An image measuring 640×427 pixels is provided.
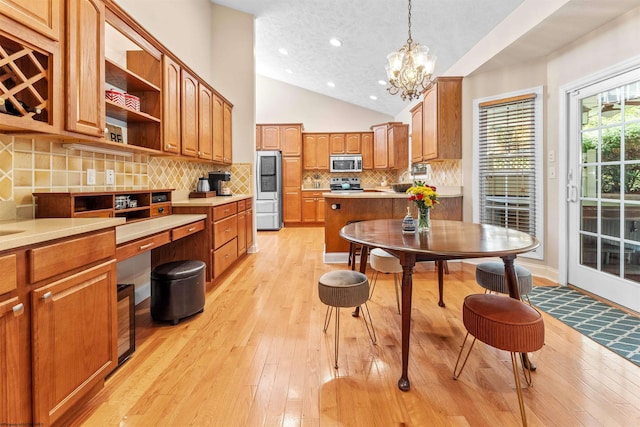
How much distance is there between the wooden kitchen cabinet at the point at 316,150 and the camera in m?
8.00

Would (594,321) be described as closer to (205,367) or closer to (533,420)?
(533,420)

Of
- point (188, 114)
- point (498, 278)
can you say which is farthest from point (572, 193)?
point (188, 114)

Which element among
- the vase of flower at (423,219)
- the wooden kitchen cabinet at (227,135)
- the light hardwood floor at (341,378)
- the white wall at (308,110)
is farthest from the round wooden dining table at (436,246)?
the white wall at (308,110)

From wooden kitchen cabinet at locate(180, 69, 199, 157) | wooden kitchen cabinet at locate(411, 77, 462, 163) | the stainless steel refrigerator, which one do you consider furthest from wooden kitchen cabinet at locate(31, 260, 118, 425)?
the stainless steel refrigerator

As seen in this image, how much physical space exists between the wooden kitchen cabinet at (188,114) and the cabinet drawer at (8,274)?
7.42 feet

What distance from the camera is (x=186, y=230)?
2.72 meters

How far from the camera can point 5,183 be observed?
5.50 feet

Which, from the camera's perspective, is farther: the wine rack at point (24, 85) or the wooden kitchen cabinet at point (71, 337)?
the wine rack at point (24, 85)

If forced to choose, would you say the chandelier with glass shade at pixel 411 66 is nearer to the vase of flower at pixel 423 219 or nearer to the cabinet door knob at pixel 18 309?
the vase of flower at pixel 423 219

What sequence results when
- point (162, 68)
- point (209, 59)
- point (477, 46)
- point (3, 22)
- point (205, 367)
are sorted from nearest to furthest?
point (3, 22)
point (205, 367)
point (162, 68)
point (477, 46)
point (209, 59)

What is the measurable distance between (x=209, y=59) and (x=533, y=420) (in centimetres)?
537

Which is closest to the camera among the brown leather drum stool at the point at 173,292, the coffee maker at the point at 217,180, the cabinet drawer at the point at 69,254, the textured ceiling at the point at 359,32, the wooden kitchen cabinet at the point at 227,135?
the cabinet drawer at the point at 69,254

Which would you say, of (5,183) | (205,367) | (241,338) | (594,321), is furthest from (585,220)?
(5,183)

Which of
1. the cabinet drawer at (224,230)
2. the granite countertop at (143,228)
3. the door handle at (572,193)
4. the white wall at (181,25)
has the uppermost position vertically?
the white wall at (181,25)
